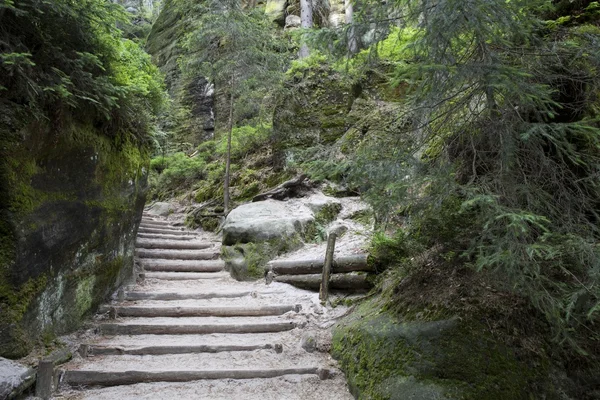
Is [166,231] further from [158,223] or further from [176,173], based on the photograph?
[176,173]

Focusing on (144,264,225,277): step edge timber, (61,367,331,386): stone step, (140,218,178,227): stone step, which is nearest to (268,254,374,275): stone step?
(144,264,225,277): step edge timber

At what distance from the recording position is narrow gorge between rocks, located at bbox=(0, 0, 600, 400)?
11.0 ft

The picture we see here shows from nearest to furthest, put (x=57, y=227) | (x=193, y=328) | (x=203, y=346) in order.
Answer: (x=57, y=227) → (x=203, y=346) → (x=193, y=328)

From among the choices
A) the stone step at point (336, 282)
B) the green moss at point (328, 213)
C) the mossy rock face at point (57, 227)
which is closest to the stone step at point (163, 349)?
the mossy rock face at point (57, 227)

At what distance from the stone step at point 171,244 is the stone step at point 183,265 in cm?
84

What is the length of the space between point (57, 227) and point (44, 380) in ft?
5.80

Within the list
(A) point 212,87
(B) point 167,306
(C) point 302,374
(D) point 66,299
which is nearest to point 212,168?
(A) point 212,87

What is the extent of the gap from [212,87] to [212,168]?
647 cm

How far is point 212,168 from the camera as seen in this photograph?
47.4ft

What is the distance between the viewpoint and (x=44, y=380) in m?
3.94

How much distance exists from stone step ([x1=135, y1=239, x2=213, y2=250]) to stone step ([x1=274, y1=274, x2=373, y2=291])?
3.54m

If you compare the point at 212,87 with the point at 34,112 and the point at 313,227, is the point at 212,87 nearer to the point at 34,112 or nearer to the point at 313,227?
the point at 313,227

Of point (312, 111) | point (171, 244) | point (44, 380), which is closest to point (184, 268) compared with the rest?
point (171, 244)

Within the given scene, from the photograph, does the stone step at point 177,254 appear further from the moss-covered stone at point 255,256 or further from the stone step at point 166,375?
the stone step at point 166,375
